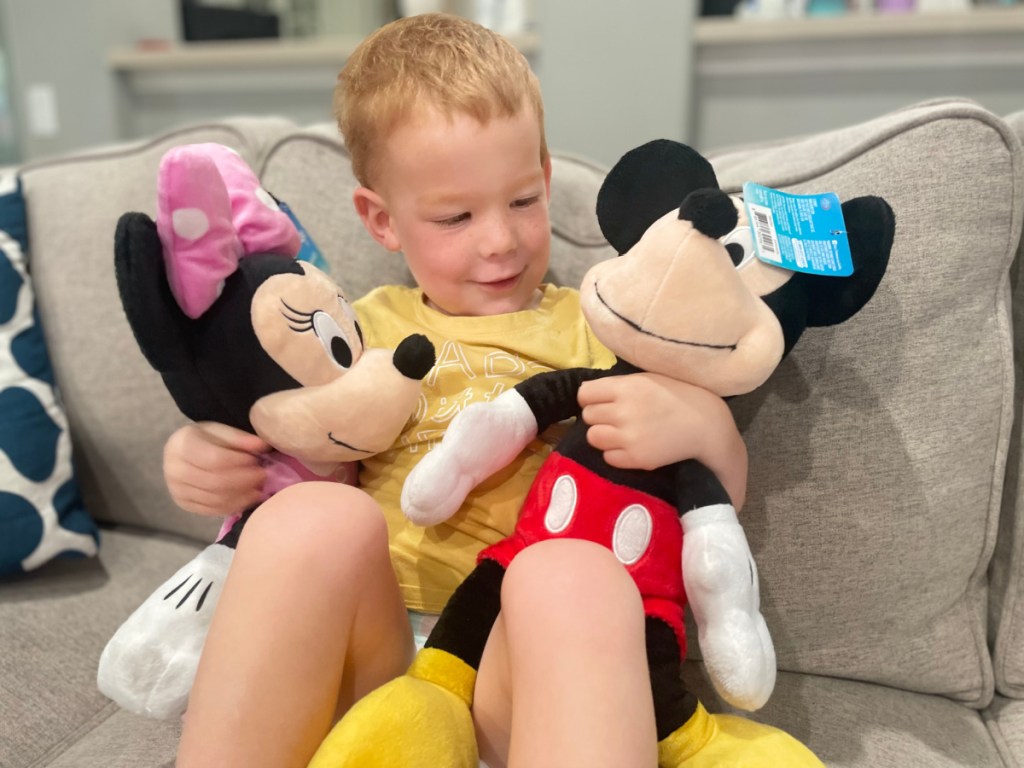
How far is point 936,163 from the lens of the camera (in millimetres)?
809

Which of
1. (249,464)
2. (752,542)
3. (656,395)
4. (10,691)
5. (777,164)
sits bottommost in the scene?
(10,691)

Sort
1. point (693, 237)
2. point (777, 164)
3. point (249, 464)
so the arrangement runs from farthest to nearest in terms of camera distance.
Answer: point (777, 164), point (249, 464), point (693, 237)

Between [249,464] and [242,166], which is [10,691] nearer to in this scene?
[249,464]

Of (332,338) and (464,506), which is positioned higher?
(332,338)

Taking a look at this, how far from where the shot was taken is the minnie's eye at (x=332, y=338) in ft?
2.34

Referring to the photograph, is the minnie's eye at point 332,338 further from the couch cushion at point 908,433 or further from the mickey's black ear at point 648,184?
the couch cushion at point 908,433

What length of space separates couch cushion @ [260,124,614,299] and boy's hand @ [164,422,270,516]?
340 millimetres

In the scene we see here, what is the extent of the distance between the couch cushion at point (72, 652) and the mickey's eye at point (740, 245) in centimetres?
67

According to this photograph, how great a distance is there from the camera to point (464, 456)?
697 millimetres

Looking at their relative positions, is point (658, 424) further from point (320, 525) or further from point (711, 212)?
point (320, 525)

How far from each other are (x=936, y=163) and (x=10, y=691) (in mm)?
1055

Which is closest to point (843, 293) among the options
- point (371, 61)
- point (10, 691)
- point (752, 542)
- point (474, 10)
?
point (752, 542)

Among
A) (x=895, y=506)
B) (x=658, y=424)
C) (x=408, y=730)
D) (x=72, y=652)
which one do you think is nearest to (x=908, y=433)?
(x=895, y=506)

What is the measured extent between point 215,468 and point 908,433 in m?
0.65
